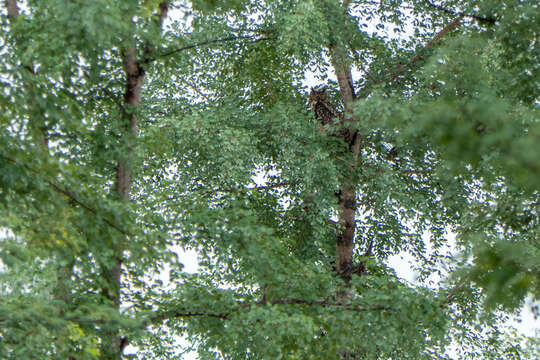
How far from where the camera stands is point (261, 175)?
11.9 m

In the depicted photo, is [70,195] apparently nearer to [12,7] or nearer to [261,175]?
[12,7]

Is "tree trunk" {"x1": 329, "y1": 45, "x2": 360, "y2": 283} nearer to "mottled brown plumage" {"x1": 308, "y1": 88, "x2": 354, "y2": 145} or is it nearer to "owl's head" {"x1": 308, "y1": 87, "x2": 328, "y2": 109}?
"mottled brown plumage" {"x1": 308, "y1": 88, "x2": 354, "y2": 145}

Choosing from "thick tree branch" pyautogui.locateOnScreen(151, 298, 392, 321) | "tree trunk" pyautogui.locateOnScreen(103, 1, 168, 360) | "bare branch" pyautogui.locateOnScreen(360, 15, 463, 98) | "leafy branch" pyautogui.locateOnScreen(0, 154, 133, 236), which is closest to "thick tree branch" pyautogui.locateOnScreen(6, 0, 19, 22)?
"tree trunk" pyautogui.locateOnScreen(103, 1, 168, 360)

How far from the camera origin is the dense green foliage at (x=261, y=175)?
5984 millimetres

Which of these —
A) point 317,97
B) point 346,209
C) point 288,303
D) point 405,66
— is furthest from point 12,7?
point 346,209

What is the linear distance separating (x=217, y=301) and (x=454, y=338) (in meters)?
5.21

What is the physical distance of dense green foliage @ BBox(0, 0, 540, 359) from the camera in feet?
19.6

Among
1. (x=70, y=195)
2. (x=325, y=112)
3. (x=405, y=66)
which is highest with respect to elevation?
(x=405, y=66)

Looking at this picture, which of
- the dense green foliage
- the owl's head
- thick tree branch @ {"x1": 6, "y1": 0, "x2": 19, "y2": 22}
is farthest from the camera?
the owl's head

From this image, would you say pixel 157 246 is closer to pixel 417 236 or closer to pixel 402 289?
pixel 402 289

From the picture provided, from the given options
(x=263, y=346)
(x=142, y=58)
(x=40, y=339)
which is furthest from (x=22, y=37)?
(x=263, y=346)

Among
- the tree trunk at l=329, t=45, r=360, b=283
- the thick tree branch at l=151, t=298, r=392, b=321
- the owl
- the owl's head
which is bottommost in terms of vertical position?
the thick tree branch at l=151, t=298, r=392, b=321

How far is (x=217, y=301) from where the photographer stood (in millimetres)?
7531

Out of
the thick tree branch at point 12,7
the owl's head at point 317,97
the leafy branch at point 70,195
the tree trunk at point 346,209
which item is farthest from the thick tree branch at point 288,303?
the owl's head at point 317,97
